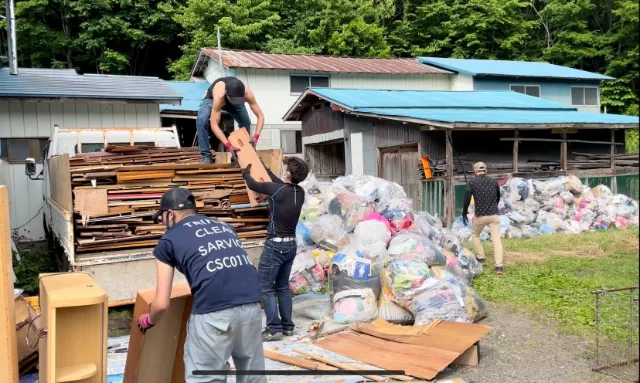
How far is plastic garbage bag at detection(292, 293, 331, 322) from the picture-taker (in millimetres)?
6375

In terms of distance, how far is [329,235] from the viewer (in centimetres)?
764

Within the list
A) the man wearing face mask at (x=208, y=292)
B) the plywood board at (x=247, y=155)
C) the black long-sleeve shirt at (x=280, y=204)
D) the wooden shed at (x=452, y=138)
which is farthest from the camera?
the wooden shed at (x=452, y=138)

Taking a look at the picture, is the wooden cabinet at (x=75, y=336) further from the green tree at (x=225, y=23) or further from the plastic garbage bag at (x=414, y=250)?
the green tree at (x=225, y=23)

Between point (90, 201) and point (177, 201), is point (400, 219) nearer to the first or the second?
point (90, 201)

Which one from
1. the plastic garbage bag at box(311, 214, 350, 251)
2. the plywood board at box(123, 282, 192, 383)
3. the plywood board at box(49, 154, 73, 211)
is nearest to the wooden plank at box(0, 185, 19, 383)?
the plywood board at box(123, 282, 192, 383)

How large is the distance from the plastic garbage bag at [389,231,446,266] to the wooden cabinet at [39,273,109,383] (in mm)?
3805

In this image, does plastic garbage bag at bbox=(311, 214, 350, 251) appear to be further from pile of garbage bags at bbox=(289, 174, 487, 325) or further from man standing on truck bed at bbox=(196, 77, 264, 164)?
man standing on truck bed at bbox=(196, 77, 264, 164)

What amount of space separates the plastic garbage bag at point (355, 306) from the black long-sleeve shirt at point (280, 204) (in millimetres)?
1089

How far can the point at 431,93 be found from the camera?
1869 cm

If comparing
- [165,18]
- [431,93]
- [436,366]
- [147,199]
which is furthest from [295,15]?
[436,366]

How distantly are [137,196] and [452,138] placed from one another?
32.2ft

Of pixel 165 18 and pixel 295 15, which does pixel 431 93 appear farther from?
pixel 165 18

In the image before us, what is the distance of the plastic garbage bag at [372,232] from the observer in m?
7.24

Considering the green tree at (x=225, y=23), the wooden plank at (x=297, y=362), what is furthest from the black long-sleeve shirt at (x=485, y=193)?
the green tree at (x=225, y=23)
